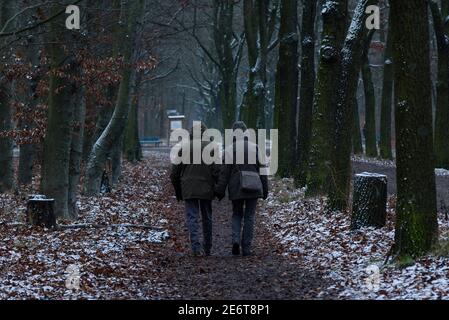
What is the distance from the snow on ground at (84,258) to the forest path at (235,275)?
288 millimetres

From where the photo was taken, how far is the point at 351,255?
12.3 m

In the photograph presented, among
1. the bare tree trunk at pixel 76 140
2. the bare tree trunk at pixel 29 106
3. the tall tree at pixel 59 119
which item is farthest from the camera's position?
the bare tree trunk at pixel 29 106

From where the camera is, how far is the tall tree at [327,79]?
17.5 meters

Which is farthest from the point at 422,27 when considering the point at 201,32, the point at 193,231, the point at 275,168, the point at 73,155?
the point at 201,32

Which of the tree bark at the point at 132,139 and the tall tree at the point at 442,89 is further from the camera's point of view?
the tree bark at the point at 132,139

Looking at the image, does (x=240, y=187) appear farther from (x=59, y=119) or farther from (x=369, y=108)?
(x=369, y=108)

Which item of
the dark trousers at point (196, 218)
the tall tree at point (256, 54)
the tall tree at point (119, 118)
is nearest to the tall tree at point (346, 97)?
the dark trousers at point (196, 218)

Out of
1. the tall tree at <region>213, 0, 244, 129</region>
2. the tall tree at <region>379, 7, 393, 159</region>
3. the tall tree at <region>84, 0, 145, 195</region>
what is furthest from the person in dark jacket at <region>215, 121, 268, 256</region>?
the tall tree at <region>213, 0, 244, 129</region>

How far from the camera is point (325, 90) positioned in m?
17.8

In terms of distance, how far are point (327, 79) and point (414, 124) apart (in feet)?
23.8

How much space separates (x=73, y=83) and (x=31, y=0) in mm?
4472

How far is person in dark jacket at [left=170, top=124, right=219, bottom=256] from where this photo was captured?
13742 millimetres

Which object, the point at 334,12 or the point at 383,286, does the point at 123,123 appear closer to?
the point at 334,12

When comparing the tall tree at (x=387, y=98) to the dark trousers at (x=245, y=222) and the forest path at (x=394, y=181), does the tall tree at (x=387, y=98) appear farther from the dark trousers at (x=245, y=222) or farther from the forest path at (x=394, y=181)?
the dark trousers at (x=245, y=222)
